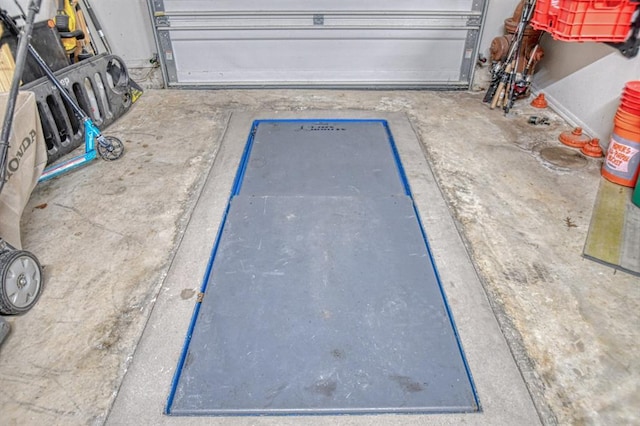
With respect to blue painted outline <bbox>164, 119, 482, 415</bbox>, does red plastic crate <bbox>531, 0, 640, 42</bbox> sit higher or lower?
higher

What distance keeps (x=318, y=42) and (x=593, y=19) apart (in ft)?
7.59

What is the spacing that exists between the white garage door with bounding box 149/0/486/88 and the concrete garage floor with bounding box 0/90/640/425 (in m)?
1.08

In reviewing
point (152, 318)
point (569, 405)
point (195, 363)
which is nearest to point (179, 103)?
point (152, 318)

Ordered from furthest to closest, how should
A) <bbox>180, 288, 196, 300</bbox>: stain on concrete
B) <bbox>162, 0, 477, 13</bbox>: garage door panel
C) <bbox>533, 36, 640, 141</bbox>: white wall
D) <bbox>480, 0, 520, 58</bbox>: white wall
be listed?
<bbox>480, 0, 520, 58</bbox>: white wall, <bbox>162, 0, 477, 13</bbox>: garage door panel, <bbox>533, 36, 640, 141</bbox>: white wall, <bbox>180, 288, 196, 300</bbox>: stain on concrete

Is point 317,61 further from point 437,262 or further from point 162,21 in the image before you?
point 437,262

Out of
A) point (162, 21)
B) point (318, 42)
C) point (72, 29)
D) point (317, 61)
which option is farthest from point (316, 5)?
point (72, 29)

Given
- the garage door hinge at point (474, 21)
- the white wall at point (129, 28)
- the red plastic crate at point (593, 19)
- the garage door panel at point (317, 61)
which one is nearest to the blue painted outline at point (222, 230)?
the garage door panel at point (317, 61)

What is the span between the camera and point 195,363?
1556 mm

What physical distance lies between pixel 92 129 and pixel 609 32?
11.4 ft

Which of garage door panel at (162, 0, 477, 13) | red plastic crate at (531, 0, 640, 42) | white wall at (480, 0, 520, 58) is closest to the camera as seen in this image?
red plastic crate at (531, 0, 640, 42)

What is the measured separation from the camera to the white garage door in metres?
3.80

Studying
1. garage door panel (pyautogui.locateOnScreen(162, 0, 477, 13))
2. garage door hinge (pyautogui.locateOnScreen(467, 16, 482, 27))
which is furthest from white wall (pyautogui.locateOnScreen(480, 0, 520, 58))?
garage door panel (pyautogui.locateOnScreen(162, 0, 477, 13))

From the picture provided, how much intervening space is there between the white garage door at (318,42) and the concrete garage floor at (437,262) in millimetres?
1075

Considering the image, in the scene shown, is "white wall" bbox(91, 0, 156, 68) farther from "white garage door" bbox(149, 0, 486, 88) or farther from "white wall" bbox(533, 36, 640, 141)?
"white wall" bbox(533, 36, 640, 141)
